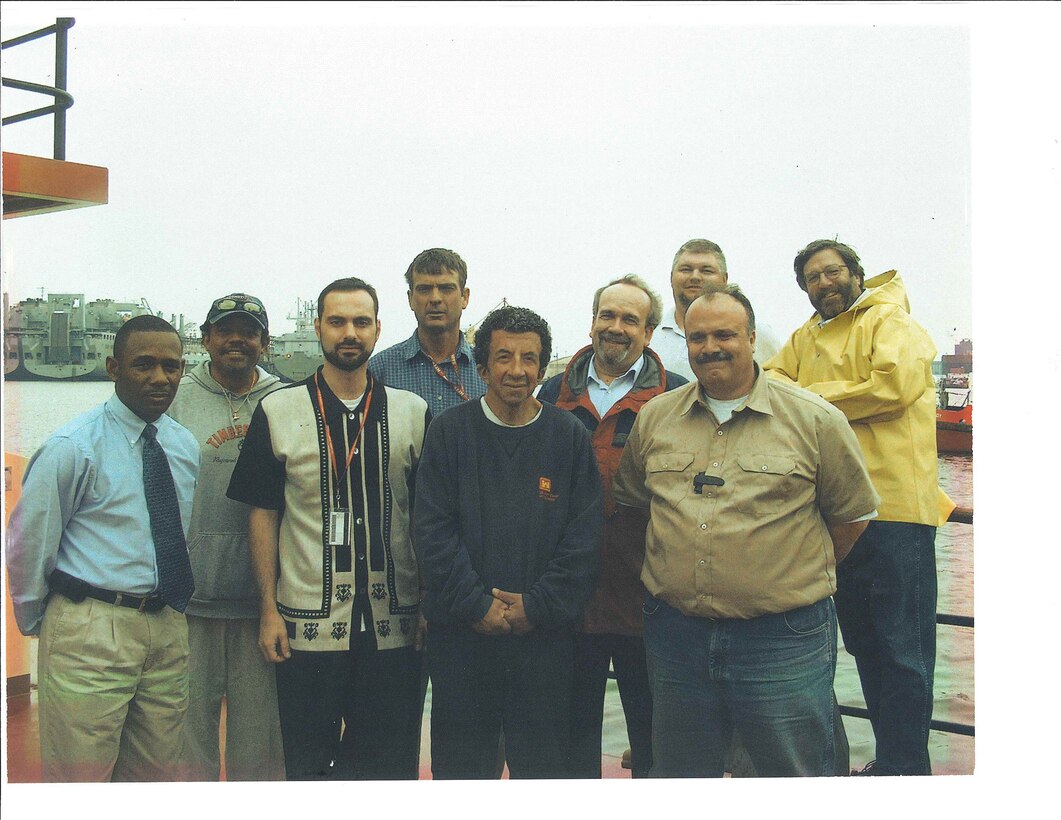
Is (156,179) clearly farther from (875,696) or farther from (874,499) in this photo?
(875,696)

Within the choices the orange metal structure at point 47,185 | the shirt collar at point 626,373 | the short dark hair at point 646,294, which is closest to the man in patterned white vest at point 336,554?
the shirt collar at point 626,373

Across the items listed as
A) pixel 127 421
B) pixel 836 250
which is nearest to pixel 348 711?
pixel 127 421

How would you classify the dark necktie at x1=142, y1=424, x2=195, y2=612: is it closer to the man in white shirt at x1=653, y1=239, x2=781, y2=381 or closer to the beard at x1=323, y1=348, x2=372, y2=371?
the beard at x1=323, y1=348, x2=372, y2=371

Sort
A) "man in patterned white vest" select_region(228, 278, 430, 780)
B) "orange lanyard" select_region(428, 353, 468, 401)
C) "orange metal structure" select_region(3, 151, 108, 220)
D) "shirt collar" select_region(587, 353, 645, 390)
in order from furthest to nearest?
"orange lanyard" select_region(428, 353, 468, 401), "shirt collar" select_region(587, 353, 645, 390), "orange metal structure" select_region(3, 151, 108, 220), "man in patterned white vest" select_region(228, 278, 430, 780)

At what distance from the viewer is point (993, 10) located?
3.35 metres

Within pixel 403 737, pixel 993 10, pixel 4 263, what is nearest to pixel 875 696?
pixel 403 737

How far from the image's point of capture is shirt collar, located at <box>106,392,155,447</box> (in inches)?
127

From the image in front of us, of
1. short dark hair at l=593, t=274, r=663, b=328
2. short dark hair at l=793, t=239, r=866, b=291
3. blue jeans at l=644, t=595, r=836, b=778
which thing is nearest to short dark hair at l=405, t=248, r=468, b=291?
short dark hair at l=593, t=274, r=663, b=328

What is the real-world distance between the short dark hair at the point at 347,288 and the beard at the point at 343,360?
14 cm

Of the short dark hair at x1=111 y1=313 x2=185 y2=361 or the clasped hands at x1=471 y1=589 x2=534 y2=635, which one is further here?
the short dark hair at x1=111 y1=313 x2=185 y2=361

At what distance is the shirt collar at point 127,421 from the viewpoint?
324 centimetres

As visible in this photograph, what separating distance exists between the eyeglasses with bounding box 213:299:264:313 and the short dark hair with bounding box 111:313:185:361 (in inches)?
6.6

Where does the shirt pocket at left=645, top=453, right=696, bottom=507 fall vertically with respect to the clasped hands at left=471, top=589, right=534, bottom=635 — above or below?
above

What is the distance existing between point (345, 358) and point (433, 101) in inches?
39.3
